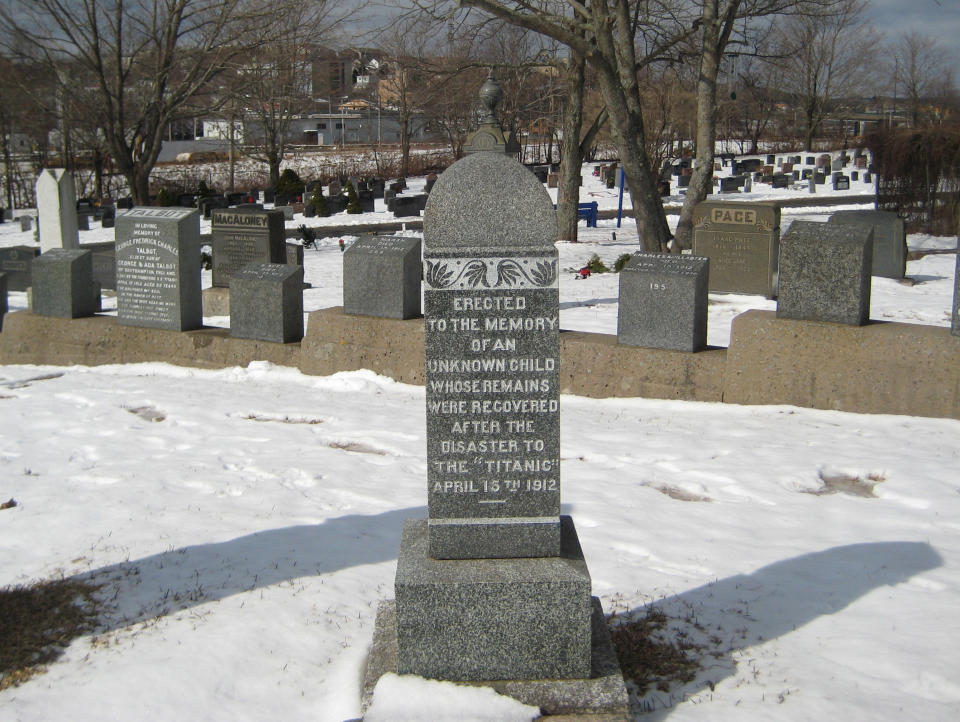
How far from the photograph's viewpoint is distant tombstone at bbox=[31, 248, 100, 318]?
1120 cm

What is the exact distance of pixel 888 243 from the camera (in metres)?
15.2


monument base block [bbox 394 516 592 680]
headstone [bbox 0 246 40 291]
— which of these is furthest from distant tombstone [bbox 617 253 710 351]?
headstone [bbox 0 246 40 291]

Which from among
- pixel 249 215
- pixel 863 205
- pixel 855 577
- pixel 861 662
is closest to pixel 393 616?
pixel 861 662

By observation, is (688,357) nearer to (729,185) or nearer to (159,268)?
(159,268)

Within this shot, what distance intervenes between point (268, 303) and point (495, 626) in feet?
23.0

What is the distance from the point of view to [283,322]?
10.1m

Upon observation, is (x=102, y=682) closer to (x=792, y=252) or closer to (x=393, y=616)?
(x=393, y=616)

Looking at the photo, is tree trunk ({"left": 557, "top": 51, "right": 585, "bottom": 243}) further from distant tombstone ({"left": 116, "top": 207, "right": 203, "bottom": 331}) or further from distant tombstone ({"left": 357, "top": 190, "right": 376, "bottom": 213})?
distant tombstone ({"left": 357, "top": 190, "right": 376, "bottom": 213})

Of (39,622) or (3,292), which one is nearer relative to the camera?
(39,622)

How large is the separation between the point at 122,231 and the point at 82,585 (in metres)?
6.75

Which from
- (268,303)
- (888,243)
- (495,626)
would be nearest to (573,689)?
(495,626)

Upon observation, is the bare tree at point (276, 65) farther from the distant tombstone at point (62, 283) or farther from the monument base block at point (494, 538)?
the monument base block at point (494, 538)

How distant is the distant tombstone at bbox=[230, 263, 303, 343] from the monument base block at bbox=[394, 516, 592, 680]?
677 centimetres

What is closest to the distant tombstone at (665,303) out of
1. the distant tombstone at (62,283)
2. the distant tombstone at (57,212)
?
the distant tombstone at (62,283)
